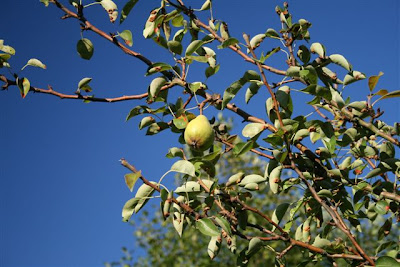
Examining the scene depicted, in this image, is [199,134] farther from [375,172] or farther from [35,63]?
[35,63]

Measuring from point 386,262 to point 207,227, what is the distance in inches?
28.3

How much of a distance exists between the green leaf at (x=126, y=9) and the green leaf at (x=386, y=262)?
1.58m

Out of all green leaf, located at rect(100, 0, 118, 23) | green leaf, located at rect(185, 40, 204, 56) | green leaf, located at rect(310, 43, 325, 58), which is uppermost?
green leaf, located at rect(100, 0, 118, 23)

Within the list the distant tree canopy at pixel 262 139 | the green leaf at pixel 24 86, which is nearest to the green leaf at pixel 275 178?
the distant tree canopy at pixel 262 139

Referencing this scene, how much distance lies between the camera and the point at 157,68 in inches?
83.4

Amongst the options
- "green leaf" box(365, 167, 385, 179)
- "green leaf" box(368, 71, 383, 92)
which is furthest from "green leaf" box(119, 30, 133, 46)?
"green leaf" box(365, 167, 385, 179)

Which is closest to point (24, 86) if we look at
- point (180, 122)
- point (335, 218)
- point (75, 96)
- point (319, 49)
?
point (75, 96)

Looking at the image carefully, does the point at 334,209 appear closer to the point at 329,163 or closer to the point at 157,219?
the point at 329,163

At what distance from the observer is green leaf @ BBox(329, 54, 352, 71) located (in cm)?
218

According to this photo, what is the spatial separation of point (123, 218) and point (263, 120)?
739 millimetres

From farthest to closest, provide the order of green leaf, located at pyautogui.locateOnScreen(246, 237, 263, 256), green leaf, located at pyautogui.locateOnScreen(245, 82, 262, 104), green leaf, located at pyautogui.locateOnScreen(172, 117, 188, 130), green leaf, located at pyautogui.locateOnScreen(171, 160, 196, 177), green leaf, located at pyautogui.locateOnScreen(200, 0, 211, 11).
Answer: green leaf, located at pyautogui.locateOnScreen(200, 0, 211, 11) < green leaf, located at pyautogui.locateOnScreen(245, 82, 262, 104) < green leaf, located at pyautogui.locateOnScreen(172, 117, 188, 130) < green leaf, located at pyautogui.locateOnScreen(246, 237, 263, 256) < green leaf, located at pyautogui.locateOnScreen(171, 160, 196, 177)

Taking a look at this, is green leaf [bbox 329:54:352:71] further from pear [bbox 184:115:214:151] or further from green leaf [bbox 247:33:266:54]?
pear [bbox 184:115:214:151]

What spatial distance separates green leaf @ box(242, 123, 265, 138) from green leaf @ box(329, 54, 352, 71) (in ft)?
1.66

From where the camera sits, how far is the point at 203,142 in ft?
6.23
